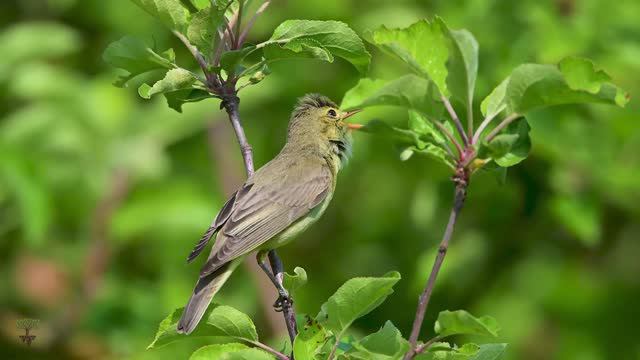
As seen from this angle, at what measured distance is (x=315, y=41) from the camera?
11.1 ft

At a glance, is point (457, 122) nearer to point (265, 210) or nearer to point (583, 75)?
point (583, 75)

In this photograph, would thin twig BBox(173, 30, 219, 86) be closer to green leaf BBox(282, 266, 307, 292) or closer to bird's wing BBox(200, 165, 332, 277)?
green leaf BBox(282, 266, 307, 292)

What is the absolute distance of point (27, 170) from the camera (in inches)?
231

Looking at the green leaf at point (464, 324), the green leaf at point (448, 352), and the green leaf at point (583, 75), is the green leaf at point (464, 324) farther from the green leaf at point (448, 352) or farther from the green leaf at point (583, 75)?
the green leaf at point (583, 75)

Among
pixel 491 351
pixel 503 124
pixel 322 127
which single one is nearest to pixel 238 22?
pixel 503 124

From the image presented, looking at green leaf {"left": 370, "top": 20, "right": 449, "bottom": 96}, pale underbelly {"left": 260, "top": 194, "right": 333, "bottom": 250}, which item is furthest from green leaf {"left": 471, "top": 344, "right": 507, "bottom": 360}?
pale underbelly {"left": 260, "top": 194, "right": 333, "bottom": 250}

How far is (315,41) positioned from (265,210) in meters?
1.56

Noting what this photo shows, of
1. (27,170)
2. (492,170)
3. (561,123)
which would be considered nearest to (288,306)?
(492,170)

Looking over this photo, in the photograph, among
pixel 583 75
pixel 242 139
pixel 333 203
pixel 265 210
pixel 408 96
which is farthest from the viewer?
pixel 333 203

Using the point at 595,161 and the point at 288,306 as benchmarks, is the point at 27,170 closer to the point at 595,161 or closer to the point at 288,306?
the point at 288,306

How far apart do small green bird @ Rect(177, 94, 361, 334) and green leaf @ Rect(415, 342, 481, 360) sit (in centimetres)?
Answer: 78

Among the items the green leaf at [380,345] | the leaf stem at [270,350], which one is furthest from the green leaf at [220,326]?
the green leaf at [380,345]

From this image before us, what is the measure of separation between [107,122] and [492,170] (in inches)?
170

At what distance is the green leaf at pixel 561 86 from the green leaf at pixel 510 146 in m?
0.12
